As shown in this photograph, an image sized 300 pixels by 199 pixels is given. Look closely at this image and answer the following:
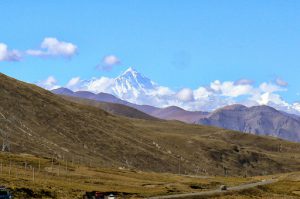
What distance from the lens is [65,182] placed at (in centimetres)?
12306

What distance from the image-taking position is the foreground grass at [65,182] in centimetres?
9719

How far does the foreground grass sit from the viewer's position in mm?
97188

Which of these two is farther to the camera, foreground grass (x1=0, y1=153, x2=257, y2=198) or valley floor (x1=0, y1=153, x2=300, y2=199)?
valley floor (x1=0, y1=153, x2=300, y2=199)

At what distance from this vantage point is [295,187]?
166 meters

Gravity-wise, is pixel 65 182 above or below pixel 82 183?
above

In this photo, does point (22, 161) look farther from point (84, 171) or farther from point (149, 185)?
point (149, 185)

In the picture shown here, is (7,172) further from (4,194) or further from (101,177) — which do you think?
(4,194)

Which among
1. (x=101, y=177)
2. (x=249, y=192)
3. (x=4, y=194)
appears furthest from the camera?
(x=101, y=177)

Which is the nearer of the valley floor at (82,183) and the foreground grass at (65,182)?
the foreground grass at (65,182)

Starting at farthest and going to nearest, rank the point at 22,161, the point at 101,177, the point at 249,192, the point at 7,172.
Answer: the point at 22,161
the point at 101,177
the point at 249,192
the point at 7,172

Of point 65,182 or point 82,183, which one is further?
point 82,183

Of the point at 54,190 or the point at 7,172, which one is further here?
the point at 7,172

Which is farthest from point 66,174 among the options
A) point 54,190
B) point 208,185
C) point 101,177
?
point 54,190

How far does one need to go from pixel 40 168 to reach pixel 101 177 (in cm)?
1681
